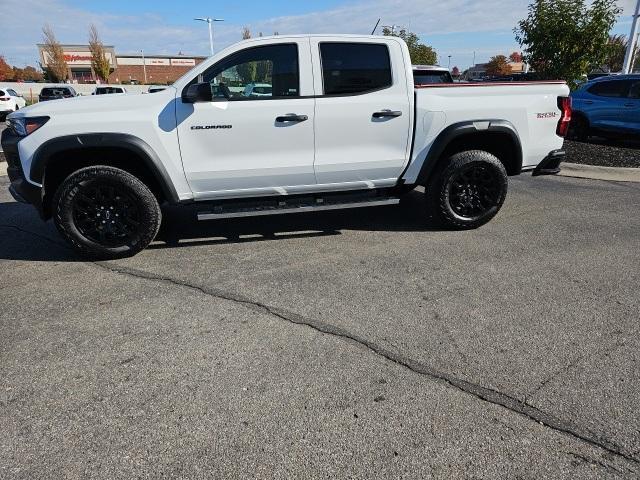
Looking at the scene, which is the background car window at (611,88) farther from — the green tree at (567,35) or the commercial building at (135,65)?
the commercial building at (135,65)

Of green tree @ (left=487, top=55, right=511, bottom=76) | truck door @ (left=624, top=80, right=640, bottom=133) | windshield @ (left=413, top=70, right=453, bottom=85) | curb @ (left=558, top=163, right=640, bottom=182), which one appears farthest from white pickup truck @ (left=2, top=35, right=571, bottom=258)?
green tree @ (left=487, top=55, right=511, bottom=76)

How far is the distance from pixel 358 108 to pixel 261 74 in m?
0.99

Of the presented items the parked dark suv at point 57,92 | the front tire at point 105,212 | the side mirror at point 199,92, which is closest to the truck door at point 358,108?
the side mirror at point 199,92

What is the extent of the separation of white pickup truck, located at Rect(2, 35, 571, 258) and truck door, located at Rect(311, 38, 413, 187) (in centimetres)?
1

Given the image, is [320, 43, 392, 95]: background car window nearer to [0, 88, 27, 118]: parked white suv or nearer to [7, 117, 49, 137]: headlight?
[7, 117, 49, 137]: headlight

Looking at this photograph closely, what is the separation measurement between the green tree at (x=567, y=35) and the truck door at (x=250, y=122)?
9.02 metres

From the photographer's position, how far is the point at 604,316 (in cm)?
341

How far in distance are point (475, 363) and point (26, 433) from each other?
2457mm

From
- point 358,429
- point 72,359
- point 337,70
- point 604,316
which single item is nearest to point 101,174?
point 72,359

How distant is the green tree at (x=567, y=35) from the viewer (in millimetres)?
10688

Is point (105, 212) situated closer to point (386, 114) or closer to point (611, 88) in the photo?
point (386, 114)

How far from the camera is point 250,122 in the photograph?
14.5ft

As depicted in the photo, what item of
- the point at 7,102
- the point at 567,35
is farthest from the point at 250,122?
the point at 7,102

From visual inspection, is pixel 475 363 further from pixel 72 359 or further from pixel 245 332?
pixel 72 359
